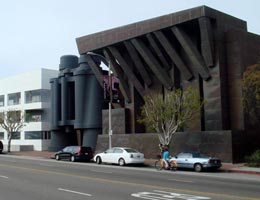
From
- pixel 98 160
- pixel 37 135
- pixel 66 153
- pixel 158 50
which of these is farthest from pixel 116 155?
pixel 37 135

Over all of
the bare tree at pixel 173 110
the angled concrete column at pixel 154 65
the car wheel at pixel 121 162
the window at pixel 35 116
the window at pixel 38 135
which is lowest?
the car wheel at pixel 121 162

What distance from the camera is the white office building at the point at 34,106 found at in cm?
6000

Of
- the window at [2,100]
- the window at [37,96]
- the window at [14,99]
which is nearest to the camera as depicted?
the window at [37,96]

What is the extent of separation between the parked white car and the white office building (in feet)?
95.7

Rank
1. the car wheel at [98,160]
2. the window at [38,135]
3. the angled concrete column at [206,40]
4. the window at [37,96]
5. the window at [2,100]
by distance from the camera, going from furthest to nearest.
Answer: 1. the window at [2,100]
2. the window at [37,96]
3. the window at [38,135]
4. the angled concrete column at [206,40]
5. the car wheel at [98,160]

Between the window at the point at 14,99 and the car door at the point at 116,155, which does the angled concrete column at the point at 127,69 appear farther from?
the window at the point at 14,99

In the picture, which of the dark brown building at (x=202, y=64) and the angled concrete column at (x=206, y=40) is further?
the angled concrete column at (x=206, y=40)

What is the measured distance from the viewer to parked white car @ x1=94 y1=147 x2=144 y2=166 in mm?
29516

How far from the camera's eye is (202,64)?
114 feet

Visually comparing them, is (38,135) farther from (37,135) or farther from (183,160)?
(183,160)

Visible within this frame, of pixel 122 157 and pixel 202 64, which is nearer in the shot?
pixel 122 157

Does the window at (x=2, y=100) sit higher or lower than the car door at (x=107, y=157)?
higher

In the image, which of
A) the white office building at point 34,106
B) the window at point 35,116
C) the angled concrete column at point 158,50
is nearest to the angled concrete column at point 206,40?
the angled concrete column at point 158,50

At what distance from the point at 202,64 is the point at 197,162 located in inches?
465
